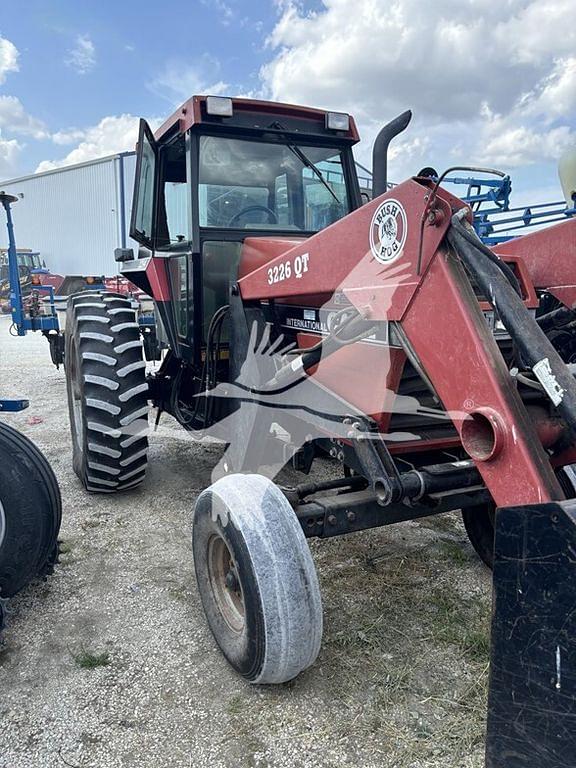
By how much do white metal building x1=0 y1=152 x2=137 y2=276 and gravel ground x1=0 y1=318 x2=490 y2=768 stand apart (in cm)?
2199

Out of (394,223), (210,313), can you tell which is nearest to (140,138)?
(210,313)

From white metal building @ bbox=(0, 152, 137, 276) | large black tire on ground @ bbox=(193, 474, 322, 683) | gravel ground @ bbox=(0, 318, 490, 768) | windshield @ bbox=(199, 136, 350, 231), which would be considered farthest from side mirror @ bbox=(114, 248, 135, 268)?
white metal building @ bbox=(0, 152, 137, 276)

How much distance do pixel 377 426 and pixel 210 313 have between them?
1579mm

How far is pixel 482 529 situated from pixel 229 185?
99.6 inches

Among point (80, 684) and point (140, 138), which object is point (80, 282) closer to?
point (140, 138)

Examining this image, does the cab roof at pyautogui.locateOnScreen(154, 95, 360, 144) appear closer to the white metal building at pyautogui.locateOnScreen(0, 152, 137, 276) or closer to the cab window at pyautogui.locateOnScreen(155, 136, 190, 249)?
the cab window at pyautogui.locateOnScreen(155, 136, 190, 249)

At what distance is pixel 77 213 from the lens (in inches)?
1078

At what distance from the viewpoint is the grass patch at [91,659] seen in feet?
8.04

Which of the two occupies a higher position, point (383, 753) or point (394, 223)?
point (394, 223)

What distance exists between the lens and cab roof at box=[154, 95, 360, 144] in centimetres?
346

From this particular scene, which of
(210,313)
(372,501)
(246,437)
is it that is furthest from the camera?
(210,313)

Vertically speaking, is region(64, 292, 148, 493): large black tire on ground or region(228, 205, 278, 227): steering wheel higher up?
region(228, 205, 278, 227): steering wheel

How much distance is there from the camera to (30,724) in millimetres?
2139

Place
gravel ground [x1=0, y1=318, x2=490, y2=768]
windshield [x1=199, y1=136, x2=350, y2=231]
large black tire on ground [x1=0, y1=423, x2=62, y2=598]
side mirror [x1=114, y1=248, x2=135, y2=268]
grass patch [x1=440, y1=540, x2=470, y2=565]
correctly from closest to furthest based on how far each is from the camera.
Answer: gravel ground [x1=0, y1=318, x2=490, y2=768], large black tire on ground [x1=0, y1=423, x2=62, y2=598], grass patch [x1=440, y1=540, x2=470, y2=565], windshield [x1=199, y1=136, x2=350, y2=231], side mirror [x1=114, y1=248, x2=135, y2=268]
